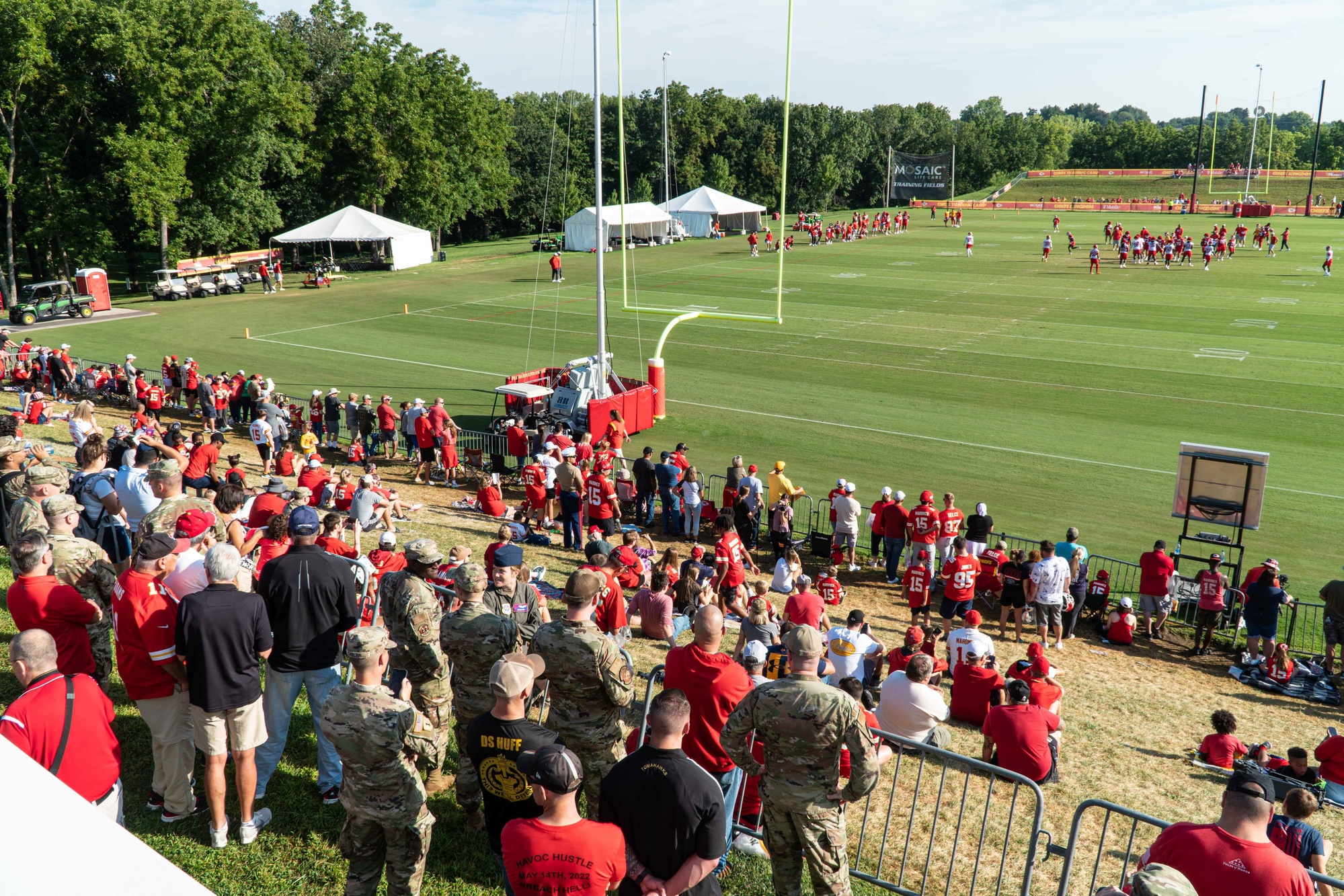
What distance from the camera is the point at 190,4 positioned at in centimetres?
4944

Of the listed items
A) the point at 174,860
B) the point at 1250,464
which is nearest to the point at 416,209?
the point at 1250,464

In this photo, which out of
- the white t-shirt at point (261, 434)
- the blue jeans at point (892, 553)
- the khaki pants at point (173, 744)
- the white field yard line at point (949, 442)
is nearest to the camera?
the khaki pants at point (173, 744)

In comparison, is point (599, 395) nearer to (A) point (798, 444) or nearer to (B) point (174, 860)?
(A) point (798, 444)

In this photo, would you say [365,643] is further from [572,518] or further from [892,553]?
[892,553]

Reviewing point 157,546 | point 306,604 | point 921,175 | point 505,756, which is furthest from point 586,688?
point 921,175

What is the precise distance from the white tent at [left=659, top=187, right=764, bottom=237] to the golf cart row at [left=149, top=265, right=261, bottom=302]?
29326mm

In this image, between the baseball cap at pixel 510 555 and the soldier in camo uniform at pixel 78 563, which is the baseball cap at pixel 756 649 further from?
the soldier in camo uniform at pixel 78 563

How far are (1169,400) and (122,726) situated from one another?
81.9 ft

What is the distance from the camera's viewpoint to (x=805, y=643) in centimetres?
469

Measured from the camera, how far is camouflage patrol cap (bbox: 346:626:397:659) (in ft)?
15.5

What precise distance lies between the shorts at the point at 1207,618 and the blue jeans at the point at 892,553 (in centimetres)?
414

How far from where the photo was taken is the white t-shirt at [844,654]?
917 cm

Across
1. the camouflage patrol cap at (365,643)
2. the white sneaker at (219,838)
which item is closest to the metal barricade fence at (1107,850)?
the camouflage patrol cap at (365,643)

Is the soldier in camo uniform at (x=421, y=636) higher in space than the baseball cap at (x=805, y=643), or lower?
lower
